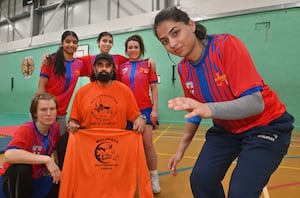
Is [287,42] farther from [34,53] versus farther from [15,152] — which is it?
[34,53]

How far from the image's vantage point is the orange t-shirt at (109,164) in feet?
6.32

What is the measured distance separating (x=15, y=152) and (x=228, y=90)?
58.7 inches

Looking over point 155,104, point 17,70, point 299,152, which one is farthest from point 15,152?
point 17,70

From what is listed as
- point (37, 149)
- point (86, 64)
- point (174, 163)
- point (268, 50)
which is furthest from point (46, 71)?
point (268, 50)

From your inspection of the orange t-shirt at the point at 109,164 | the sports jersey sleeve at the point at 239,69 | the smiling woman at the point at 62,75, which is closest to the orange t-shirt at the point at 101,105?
the orange t-shirt at the point at 109,164

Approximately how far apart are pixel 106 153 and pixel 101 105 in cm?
43

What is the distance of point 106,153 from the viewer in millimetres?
1987

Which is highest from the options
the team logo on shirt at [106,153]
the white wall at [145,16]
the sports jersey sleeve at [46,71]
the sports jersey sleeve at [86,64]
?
the white wall at [145,16]

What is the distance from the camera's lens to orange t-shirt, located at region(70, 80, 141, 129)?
2141 mm

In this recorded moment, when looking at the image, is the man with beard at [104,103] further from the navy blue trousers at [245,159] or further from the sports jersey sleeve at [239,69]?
the sports jersey sleeve at [239,69]

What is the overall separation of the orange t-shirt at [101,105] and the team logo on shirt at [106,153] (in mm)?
205

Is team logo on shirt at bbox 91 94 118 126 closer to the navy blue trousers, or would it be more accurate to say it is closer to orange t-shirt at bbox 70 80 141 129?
orange t-shirt at bbox 70 80 141 129

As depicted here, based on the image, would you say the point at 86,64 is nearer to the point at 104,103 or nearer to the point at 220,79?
the point at 104,103

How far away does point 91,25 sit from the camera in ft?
29.3
